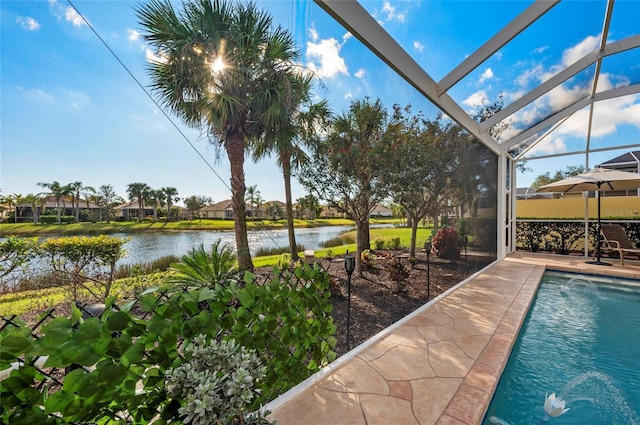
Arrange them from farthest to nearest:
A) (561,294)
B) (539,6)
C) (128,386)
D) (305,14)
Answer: (561,294), (539,6), (305,14), (128,386)

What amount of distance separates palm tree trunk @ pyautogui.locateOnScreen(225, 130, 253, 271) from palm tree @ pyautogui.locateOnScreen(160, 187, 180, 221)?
0.57 metres

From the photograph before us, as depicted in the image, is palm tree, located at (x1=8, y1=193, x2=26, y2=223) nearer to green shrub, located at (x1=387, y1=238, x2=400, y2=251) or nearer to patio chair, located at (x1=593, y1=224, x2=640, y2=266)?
green shrub, located at (x1=387, y1=238, x2=400, y2=251)

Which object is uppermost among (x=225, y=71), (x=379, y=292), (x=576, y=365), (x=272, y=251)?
(x=225, y=71)

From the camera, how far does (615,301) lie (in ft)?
16.4

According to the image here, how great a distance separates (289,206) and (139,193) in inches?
63.4

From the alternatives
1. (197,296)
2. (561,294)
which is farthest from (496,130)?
(197,296)

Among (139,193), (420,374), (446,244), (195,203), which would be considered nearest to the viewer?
(139,193)

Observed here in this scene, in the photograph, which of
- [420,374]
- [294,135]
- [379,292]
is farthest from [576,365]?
[294,135]

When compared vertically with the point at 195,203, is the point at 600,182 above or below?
above

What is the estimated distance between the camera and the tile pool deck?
1.94 meters

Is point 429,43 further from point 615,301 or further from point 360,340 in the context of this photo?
point 615,301

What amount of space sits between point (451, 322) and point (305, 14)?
4.23 metres

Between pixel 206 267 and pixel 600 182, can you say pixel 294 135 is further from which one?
pixel 600 182

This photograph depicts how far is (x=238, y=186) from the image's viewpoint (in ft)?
8.57
